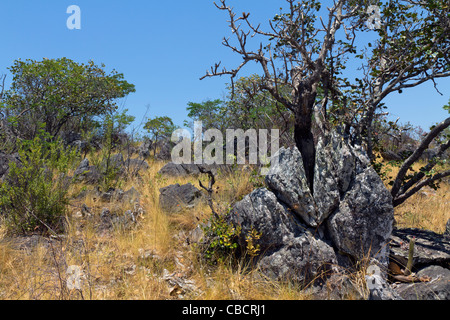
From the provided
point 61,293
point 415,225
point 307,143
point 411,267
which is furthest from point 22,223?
point 415,225

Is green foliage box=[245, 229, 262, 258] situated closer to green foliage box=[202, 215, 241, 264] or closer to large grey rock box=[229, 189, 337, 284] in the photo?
large grey rock box=[229, 189, 337, 284]

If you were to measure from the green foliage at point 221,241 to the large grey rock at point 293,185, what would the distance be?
2.61 feet

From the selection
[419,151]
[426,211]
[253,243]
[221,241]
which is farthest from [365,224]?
[426,211]

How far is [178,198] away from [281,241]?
2.78 m

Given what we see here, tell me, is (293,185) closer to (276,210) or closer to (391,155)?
(276,210)

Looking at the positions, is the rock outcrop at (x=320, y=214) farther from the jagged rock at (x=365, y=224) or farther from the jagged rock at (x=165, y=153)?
the jagged rock at (x=165, y=153)

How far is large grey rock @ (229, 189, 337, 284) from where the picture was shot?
12.8ft

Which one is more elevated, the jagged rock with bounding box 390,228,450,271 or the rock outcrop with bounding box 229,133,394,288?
the rock outcrop with bounding box 229,133,394,288

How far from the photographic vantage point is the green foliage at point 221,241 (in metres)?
4.29

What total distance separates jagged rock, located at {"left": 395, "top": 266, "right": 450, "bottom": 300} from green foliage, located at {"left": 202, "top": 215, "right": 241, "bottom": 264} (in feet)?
6.97

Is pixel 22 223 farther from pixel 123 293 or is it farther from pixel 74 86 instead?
pixel 74 86

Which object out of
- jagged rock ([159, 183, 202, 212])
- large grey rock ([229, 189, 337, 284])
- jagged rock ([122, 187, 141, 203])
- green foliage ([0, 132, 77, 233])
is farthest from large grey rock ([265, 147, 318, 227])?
green foliage ([0, 132, 77, 233])

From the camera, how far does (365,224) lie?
3.96m

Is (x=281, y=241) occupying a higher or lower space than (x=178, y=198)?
lower
